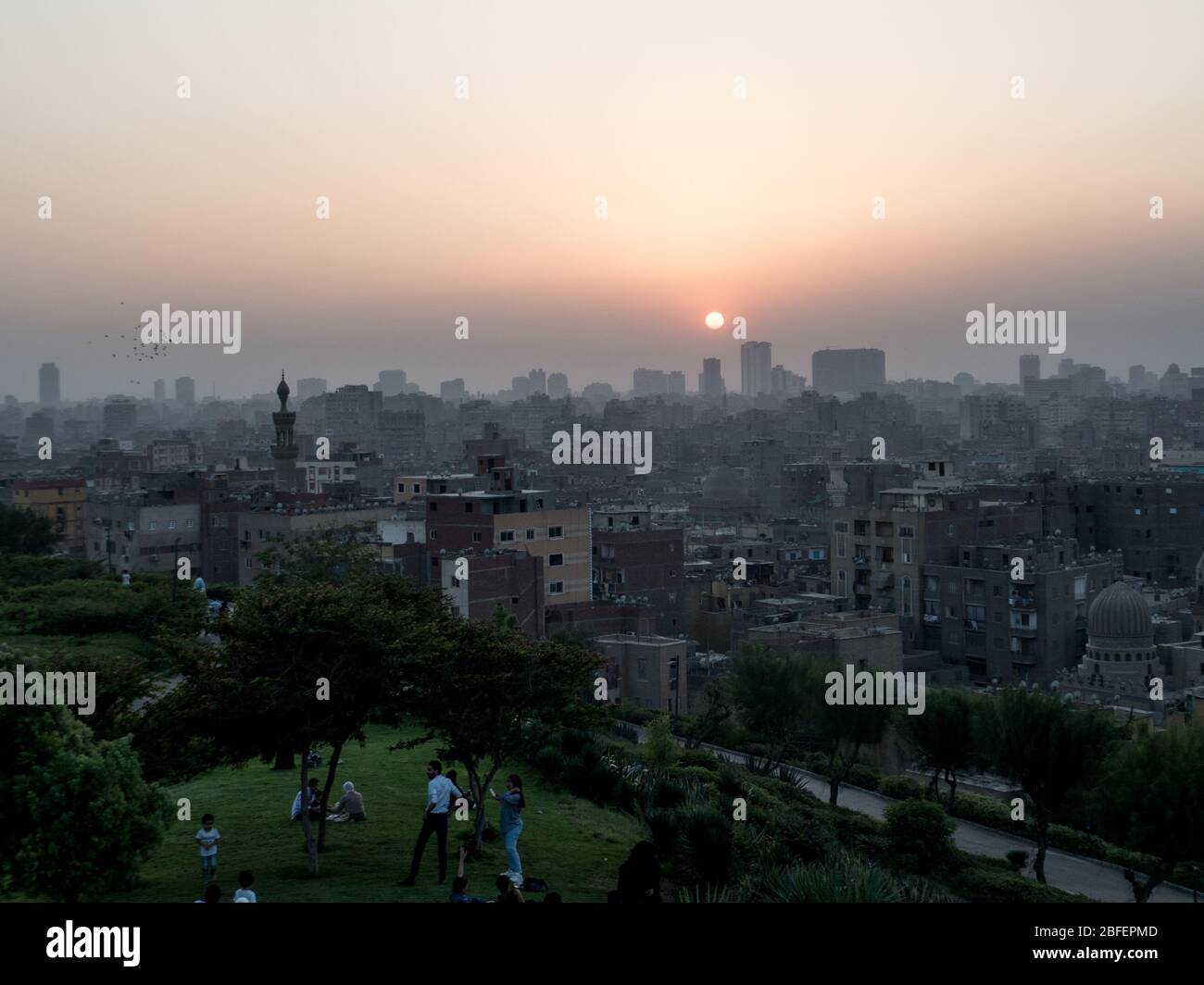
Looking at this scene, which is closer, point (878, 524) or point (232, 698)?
point (232, 698)

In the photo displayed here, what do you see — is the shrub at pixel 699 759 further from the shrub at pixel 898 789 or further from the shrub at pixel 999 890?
the shrub at pixel 999 890

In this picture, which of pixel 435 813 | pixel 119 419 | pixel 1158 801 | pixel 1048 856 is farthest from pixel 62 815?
pixel 119 419

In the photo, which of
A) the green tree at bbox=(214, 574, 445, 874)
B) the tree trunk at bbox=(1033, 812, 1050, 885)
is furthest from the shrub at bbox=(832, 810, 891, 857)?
the green tree at bbox=(214, 574, 445, 874)

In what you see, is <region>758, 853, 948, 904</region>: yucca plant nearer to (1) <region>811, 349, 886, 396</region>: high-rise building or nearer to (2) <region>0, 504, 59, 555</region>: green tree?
(2) <region>0, 504, 59, 555</region>: green tree
